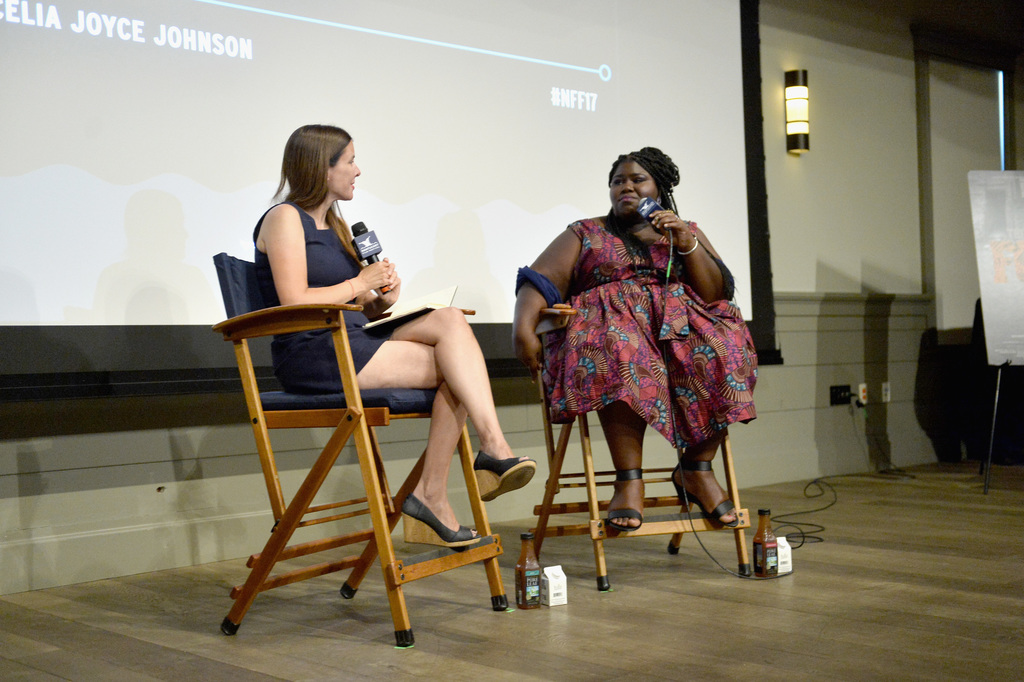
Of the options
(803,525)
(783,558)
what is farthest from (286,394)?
(803,525)

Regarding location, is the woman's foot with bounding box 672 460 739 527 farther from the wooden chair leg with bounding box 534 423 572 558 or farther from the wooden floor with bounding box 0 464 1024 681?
the wooden chair leg with bounding box 534 423 572 558

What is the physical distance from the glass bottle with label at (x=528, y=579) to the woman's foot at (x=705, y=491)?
1.66 feet

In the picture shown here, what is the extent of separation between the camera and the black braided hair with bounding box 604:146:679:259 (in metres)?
2.66

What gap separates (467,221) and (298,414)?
58.7 inches

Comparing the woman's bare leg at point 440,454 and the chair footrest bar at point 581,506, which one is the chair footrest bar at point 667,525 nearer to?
the chair footrest bar at point 581,506

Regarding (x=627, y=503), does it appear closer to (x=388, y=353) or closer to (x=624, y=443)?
(x=624, y=443)

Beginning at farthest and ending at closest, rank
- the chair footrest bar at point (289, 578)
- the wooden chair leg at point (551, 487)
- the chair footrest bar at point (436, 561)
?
the wooden chair leg at point (551, 487)
the chair footrest bar at point (289, 578)
the chair footrest bar at point (436, 561)

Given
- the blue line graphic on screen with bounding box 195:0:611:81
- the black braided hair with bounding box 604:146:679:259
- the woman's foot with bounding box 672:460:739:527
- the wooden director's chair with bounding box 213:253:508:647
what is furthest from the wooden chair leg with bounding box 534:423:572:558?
the blue line graphic on screen with bounding box 195:0:611:81

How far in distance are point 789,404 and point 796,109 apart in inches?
56.2

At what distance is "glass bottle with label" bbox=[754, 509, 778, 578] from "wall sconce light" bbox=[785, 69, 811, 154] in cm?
275

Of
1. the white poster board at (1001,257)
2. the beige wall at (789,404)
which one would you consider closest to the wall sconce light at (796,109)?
the beige wall at (789,404)

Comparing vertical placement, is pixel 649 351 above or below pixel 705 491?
above

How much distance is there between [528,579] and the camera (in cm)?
220

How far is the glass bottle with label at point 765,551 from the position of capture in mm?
2438
